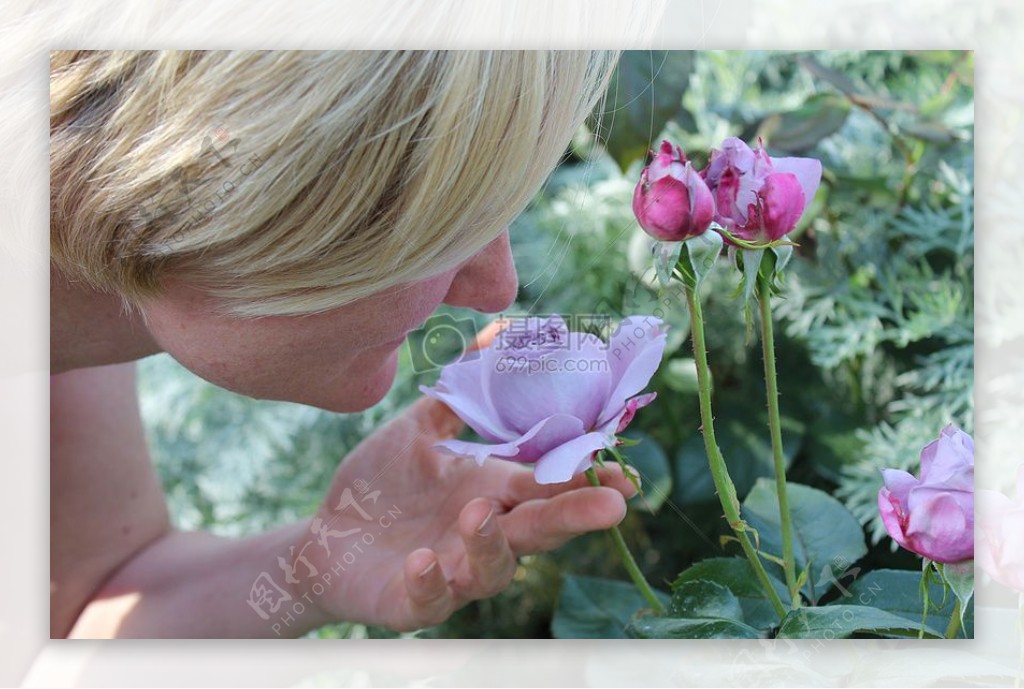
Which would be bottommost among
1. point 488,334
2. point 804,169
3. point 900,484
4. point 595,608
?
point 595,608

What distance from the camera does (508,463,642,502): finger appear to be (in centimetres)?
65

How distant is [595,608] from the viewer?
2.30 feet

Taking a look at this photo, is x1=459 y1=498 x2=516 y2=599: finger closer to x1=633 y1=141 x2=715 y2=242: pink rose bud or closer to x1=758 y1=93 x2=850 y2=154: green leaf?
x1=633 y1=141 x2=715 y2=242: pink rose bud

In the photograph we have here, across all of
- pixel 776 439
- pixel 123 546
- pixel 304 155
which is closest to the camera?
pixel 304 155

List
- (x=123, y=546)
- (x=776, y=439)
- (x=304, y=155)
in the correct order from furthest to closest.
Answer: (x=123, y=546)
(x=776, y=439)
(x=304, y=155)

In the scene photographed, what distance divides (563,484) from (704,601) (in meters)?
0.12

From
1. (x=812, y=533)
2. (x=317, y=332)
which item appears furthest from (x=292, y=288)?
(x=812, y=533)

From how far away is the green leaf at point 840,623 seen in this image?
0.60 meters

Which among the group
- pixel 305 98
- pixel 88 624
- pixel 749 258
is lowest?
pixel 88 624

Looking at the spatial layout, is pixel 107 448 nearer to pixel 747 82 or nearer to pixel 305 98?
pixel 305 98

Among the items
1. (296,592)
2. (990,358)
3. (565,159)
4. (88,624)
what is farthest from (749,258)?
(88,624)

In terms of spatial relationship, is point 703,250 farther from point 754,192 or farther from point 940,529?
point 940,529

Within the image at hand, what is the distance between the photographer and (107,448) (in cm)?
75

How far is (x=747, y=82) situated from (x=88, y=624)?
672mm
